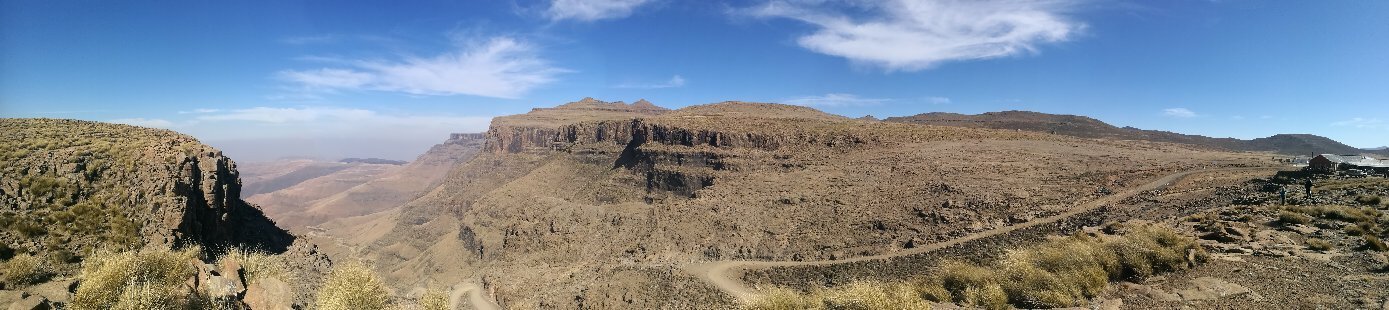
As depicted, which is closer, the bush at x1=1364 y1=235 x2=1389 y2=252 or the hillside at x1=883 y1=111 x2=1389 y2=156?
the bush at x1=1364 y1=235 x2=1389 y2=252

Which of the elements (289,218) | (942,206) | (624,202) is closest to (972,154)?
(942,206)

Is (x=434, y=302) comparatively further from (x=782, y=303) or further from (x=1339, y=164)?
(x=1339, y=164)

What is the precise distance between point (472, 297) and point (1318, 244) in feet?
172

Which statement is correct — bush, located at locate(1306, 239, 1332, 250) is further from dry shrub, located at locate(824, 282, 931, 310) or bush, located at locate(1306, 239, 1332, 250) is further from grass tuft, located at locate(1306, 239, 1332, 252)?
dry shrub, located at locate(824, 282, 931, 310)

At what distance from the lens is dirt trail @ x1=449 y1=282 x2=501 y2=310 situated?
4662cm

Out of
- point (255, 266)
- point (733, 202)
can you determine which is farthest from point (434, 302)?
point (733, 202)

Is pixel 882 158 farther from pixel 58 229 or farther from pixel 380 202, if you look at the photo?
pixel 380 202

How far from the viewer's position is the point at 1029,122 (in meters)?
120

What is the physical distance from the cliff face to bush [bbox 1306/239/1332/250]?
38.9m

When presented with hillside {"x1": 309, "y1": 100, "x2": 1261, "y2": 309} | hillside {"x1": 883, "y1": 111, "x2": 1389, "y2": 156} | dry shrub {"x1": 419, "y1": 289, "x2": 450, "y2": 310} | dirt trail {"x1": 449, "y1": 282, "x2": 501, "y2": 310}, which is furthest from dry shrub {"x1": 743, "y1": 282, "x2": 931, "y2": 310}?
Result: hillside {"x1": 883, "y1": 111, "x2": 1389, "y2": 156}

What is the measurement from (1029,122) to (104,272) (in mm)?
138731

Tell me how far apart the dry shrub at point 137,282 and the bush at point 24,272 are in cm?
83

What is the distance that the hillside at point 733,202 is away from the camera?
128 feet

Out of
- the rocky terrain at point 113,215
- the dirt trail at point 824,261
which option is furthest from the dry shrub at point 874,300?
the rocky terrain at point 113,215
